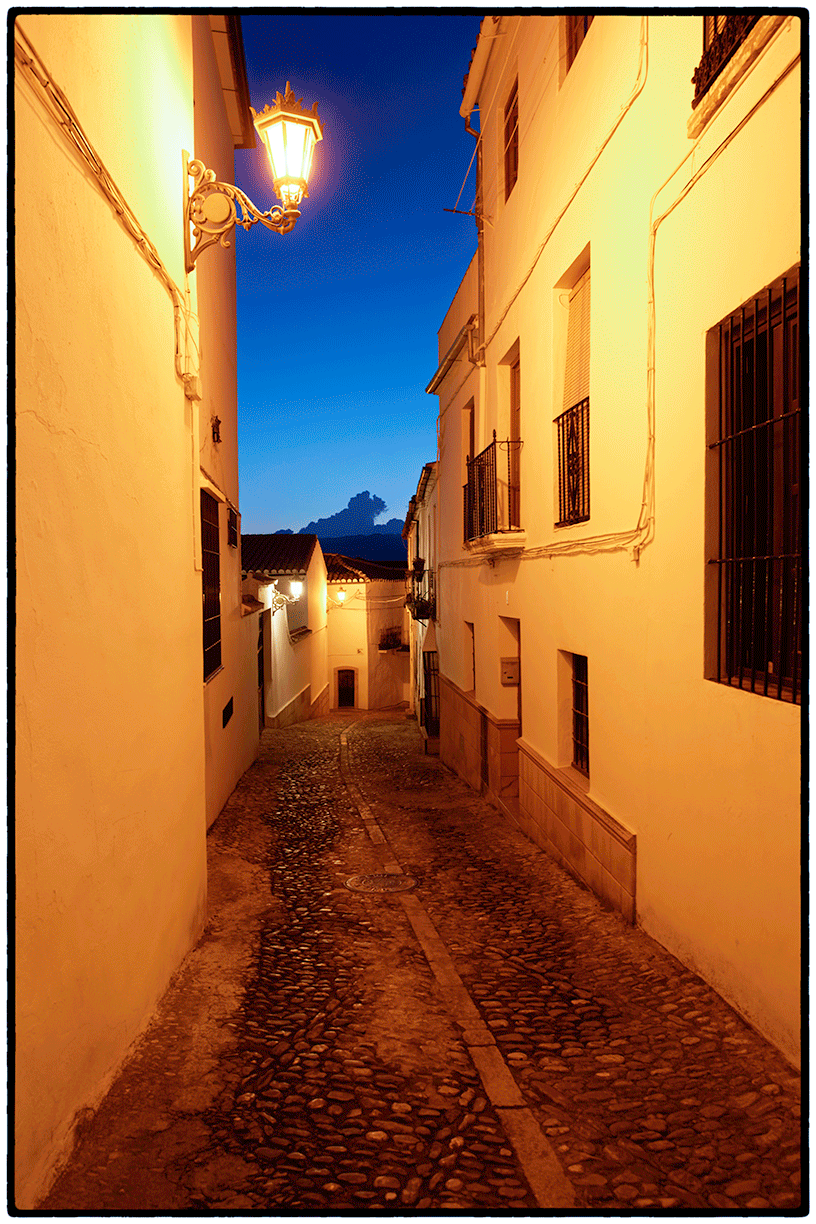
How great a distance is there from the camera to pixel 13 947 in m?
2.36

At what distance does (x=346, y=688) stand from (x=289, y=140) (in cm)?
3038

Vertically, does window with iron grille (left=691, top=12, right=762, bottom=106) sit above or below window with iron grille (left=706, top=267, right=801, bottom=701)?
above

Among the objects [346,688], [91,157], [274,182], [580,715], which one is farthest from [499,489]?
[346,688]

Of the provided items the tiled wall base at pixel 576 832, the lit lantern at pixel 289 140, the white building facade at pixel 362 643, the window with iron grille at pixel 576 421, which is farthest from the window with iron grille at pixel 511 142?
the white building facade at pixel 362 643

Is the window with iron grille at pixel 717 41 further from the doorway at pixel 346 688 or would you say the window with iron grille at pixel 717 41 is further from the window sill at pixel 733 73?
the doorway at pixel 346 688

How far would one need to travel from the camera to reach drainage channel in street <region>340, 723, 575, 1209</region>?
2846mm

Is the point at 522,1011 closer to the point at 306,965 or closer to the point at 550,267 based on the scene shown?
the point at 306,965

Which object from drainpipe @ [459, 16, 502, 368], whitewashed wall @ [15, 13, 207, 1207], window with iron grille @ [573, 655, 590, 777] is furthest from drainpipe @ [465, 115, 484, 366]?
whitewashed wall @ [15, 13, 207, 1207]

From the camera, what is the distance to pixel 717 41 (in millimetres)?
3963

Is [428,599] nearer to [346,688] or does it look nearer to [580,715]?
[580,715]

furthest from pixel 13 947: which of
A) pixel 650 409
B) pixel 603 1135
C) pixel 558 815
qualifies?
pixel 558 815

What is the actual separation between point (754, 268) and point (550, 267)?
429 centimetres

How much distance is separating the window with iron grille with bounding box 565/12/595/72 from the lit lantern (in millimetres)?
3461

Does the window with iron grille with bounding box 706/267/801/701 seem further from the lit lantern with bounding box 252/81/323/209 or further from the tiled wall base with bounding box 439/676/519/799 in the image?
the tiled wall base with bounding box 439/676/519/799
